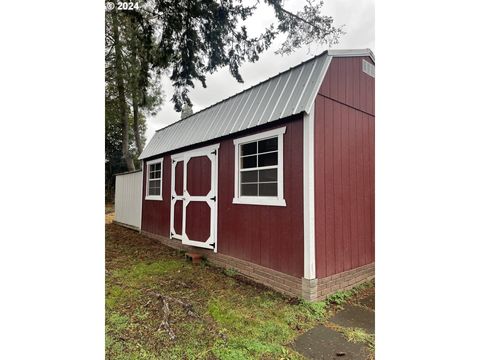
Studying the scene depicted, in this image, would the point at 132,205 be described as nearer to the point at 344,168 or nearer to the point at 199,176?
the point at 199,176

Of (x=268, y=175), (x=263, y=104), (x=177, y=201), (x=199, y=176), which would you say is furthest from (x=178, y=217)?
(x=263, y=104)

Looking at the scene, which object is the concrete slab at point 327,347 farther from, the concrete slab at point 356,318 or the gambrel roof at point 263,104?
the gambrel roof at point 263,104

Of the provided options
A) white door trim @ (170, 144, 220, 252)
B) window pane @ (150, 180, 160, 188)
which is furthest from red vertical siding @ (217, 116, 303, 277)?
window pane @ (150, 180, 160, 188)

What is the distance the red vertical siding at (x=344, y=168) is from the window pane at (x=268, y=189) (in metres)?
0.51

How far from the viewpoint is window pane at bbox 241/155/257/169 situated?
3.16 metres

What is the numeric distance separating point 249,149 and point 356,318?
214 centimetres

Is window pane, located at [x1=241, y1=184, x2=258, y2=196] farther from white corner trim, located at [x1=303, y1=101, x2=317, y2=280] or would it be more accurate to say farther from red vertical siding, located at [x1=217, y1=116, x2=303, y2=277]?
white corner trim, located at [x1=303, y1=101, x2=317, y2=280]

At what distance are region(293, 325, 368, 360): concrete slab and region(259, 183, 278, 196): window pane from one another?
4.66 ft

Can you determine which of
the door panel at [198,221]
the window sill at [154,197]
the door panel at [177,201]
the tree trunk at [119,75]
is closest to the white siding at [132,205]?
the window sill at [154,197]

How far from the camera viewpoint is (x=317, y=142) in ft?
8.63
